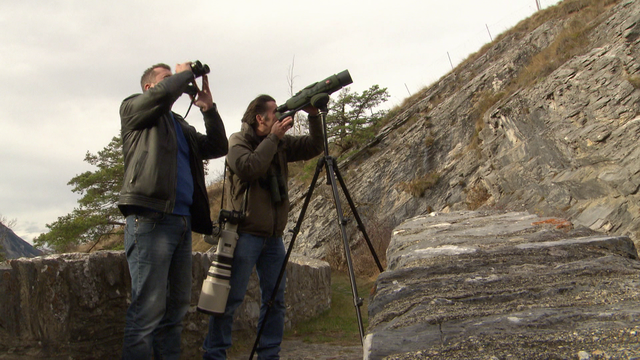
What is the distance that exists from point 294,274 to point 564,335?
3521 mm

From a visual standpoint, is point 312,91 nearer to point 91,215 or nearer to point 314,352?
point 314,352

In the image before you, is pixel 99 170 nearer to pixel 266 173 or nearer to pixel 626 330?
pixel 266 173

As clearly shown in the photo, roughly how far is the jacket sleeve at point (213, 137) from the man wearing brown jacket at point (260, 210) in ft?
0.20

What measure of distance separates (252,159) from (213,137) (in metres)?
0.32

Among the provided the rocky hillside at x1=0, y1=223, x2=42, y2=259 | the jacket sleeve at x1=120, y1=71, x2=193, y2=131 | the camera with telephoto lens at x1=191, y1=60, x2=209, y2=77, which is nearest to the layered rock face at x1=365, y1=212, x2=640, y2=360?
the jacket sleeve at x1=120, y1=71, x2=193, y2=131

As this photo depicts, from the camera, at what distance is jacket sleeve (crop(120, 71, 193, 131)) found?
210 centimetres

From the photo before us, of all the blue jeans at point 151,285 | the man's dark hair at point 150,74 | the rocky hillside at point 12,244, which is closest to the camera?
the blue jeans at point 151,285

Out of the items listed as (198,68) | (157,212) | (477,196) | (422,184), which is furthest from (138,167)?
(422,184)

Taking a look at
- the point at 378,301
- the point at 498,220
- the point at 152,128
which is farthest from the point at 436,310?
the point at 498,220

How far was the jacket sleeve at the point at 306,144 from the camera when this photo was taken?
9.52ft

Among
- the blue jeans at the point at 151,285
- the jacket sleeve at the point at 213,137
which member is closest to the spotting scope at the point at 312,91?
the jacket sleeve at the point at 213,137

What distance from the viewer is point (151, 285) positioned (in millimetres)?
2004

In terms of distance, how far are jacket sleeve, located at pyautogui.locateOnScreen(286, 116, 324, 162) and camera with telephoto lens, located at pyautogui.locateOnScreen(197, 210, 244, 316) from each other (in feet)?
2.28

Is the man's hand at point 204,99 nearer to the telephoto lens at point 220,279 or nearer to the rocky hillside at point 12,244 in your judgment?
the telephoto lens at point 220,279
